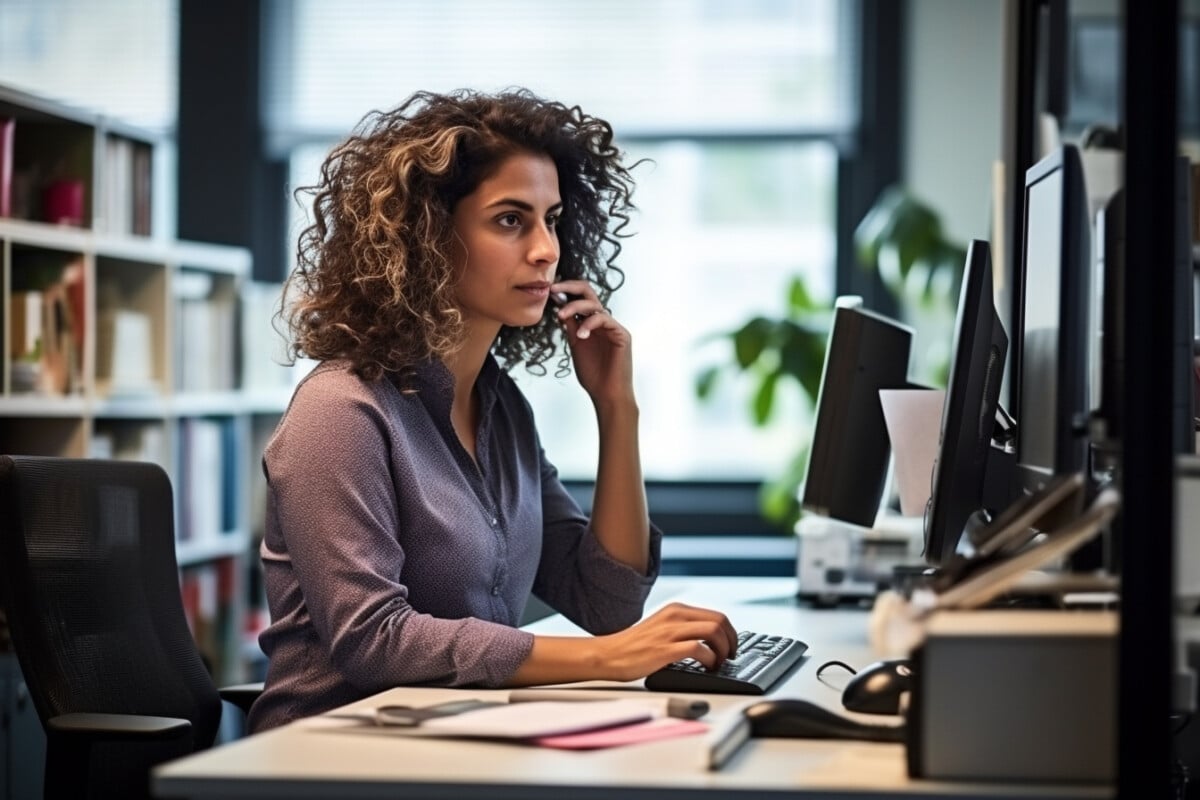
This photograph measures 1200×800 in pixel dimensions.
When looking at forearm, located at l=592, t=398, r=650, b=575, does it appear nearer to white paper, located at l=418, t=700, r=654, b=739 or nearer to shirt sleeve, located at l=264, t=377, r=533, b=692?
shirt sleeve, located at l=264, t=377, r=533, b=692

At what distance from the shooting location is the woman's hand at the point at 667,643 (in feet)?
5.26

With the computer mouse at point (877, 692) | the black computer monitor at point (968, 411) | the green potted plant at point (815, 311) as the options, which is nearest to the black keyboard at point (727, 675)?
the computer mouse at point (877, 692)

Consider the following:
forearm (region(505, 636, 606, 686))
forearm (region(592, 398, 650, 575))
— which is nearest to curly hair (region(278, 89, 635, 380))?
forearm (region(592, 398, 650, 575))

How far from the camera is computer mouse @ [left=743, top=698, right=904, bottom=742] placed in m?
1.34

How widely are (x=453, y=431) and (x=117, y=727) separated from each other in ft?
1.72

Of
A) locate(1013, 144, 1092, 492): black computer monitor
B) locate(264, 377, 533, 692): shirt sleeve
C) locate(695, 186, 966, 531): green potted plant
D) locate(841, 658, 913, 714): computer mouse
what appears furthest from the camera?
locate(695, 186, 966, 531): green potted plant

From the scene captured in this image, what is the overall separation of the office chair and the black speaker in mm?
882

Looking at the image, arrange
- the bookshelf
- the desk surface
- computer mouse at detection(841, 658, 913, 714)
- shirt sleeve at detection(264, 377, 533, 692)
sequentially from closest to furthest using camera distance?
1. the desk surface
2. computer mouse at detection(841, 658, 913, 714)
3. shirt sleeve at detection(264, 377, 533, 692)
4. the bookshelf

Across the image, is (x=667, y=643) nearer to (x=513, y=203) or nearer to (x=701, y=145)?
(x=513, y=203)

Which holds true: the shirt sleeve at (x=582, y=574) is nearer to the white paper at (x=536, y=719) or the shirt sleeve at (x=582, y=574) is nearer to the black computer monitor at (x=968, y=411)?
the black computer monitor at (x=968, y=411)

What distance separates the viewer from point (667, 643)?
5.30 feet

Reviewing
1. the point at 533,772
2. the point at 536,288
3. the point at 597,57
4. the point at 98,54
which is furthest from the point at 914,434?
the point at 98,54

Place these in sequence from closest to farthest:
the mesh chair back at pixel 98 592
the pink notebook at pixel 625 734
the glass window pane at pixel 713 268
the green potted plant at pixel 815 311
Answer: the pink notebook at pixel 625 734, the mesh chair back at pixel 98 592, the green potted plant at pixel 815 311, the glass window pane at pixel 713 268

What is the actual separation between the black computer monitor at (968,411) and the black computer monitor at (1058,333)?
0.18 ft
